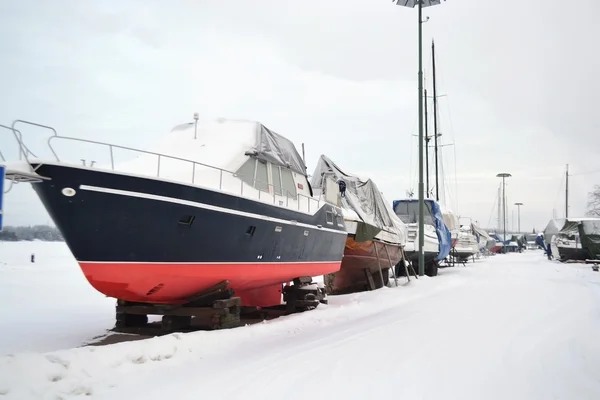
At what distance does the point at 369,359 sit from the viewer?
5.68 m

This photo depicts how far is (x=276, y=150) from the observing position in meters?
9.87

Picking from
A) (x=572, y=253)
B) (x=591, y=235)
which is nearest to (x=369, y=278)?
(x=591, y=235)

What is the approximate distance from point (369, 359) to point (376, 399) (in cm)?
143

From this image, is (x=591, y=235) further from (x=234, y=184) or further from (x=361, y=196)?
(x=234, y=184)

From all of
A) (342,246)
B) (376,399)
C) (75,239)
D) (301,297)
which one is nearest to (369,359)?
(376,399)

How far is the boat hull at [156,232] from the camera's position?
5812 millimetres

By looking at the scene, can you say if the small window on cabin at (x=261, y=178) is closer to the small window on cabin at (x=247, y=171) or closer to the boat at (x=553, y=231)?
the small window on cabin at (x=247, y=171)

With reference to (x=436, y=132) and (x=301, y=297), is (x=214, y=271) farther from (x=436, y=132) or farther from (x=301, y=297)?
(x=436, y=132)

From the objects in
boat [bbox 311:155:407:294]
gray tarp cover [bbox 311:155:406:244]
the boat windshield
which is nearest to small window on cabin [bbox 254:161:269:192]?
boat [bbox 311:155:407:294]

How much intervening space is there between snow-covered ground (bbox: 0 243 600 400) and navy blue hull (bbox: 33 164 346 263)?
1.22 metres

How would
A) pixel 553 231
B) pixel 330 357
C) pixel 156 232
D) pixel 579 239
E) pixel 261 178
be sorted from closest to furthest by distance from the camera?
pixel 330 357, pixel 156 232, pixel 261 178, pixel 579 239, pixel 553 231

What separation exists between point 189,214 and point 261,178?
2593 millimetres

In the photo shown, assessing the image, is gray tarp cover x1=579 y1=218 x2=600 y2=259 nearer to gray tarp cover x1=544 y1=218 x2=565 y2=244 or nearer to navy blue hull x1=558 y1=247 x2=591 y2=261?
navy blue hull x1=558 y1=247 x2=591 y2=261

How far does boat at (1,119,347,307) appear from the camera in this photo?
19.2 ft
